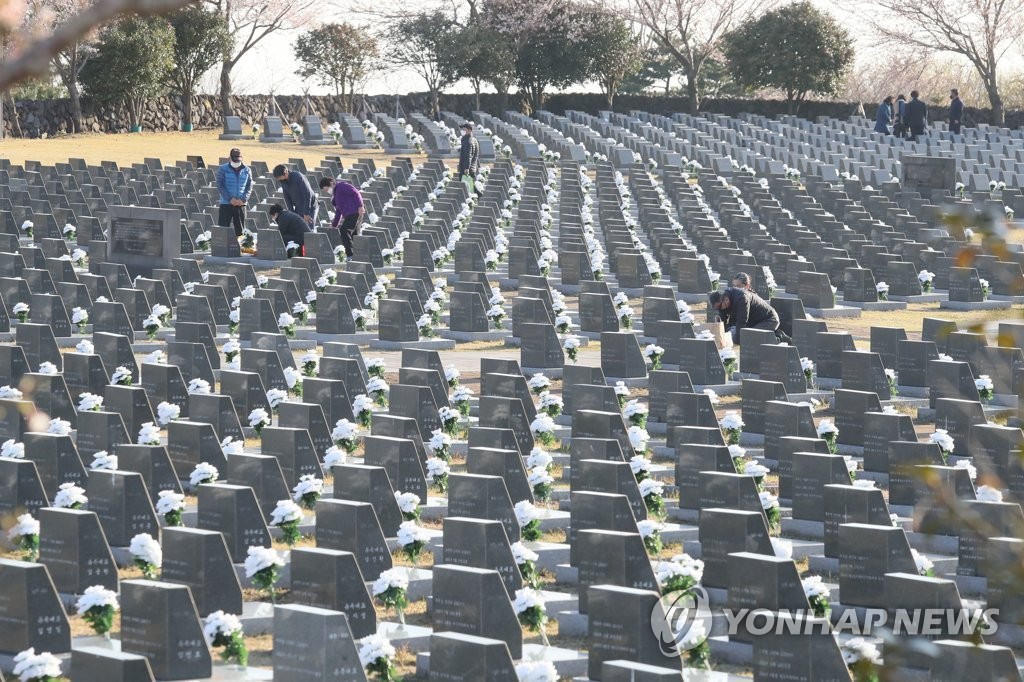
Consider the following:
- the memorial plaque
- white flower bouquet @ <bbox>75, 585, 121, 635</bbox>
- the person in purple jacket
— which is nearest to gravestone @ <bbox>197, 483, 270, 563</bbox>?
white flower bouquet @ <bbox>75, 585, 121, 635</bbox>

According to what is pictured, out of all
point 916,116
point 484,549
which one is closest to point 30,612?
point 484,549

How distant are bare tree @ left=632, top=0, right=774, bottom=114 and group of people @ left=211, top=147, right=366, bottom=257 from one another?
34672 mm

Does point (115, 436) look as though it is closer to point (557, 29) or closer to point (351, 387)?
point (351, 387)

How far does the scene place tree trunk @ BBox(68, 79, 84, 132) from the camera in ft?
149

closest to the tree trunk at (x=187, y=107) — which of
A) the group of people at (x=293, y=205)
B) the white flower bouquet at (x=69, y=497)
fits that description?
the group of people at (x=293, y=205)

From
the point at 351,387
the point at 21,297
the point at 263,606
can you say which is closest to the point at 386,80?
the point at 21,297

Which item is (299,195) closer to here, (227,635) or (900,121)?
(227,635)

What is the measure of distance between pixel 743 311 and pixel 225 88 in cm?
3808

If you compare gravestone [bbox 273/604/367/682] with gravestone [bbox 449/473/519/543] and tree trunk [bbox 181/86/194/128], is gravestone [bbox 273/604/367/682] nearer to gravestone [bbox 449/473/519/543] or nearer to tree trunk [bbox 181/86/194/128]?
gravestone [bbox 449/473/519/543]

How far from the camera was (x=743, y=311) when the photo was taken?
15.7m

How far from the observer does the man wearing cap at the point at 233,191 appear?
21656 mm

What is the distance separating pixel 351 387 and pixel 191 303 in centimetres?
391

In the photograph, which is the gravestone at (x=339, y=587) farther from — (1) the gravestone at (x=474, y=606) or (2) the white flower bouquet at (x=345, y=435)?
(2) the white flower bouquet at (x=345, y=435)

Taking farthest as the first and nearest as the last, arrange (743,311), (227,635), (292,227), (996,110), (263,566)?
(996,110) → (292,227) → (743,311) → (263,566) → (227,635)
